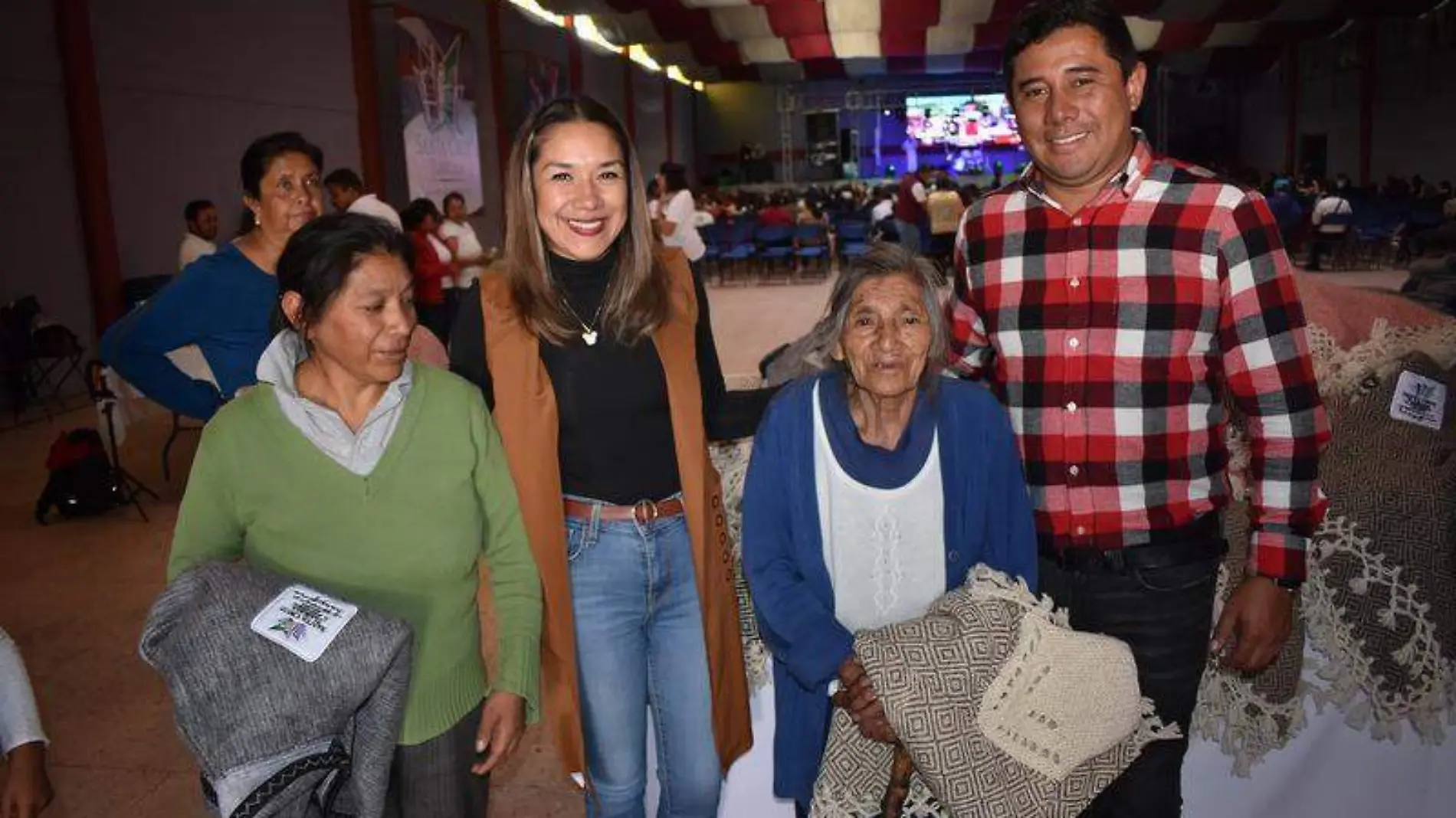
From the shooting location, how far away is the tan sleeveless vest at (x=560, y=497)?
1671mm

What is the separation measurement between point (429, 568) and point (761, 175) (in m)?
27.4

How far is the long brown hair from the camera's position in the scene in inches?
66.3

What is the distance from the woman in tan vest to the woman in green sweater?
0.12 metres

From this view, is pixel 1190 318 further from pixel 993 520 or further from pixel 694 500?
pixel 694 500

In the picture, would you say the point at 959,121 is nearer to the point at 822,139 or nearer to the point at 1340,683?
the point at 822,139

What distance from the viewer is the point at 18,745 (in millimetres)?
1326

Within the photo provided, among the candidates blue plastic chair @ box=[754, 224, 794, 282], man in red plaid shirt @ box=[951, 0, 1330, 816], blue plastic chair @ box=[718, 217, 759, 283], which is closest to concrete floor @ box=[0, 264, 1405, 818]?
man in red plaid shirt @ box=[951, 0, 1330, 816]

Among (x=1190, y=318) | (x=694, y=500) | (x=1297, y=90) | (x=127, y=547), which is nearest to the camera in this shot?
(x=1190, y=318)

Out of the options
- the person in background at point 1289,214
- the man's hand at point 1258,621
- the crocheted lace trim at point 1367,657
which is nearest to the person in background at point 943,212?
the person in background at point 1289,214

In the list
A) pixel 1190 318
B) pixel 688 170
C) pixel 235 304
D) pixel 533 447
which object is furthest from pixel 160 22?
pixel 688 170

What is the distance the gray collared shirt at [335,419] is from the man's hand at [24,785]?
0.51 m

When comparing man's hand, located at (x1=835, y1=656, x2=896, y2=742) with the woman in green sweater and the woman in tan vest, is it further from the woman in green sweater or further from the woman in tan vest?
the woman in green sweater

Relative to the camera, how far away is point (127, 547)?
474 centimetres

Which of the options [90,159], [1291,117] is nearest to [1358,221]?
[1291,117]
